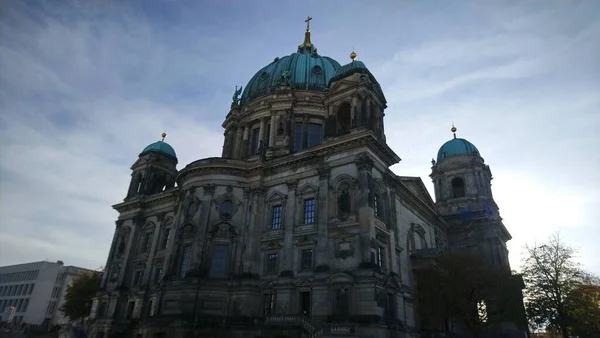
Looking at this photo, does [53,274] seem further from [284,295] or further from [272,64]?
[284,295]

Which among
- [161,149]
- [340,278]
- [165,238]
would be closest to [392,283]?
[340,278]

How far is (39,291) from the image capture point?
86188 mm

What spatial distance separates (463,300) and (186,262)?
2216 cm

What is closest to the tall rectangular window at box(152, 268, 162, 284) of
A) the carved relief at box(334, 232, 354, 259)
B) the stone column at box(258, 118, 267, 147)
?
the stone column at box(258, 118, 267, 147)

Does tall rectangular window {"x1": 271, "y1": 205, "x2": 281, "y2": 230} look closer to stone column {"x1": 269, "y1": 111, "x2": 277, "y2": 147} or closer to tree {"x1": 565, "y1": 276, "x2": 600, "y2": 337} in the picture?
stone column {"x1": 269, "y1": 111, "x2": 277, "y2": 147}

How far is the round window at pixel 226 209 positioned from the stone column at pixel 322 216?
8.42 meters

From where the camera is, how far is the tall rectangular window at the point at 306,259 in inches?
1179

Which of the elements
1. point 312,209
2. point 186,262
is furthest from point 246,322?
point 312,209

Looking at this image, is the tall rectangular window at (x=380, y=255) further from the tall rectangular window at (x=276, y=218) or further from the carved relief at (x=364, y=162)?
the tall rectangular window at (x=276, y=218)

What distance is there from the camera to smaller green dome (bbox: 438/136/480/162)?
5450 cm

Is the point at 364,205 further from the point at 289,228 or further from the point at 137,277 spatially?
the point at 137,277

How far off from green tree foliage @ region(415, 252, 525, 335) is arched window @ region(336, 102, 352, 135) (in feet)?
45.2

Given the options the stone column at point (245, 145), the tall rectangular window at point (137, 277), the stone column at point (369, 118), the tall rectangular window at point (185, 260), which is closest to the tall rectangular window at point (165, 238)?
the tall rectangular window at point (137, 277)

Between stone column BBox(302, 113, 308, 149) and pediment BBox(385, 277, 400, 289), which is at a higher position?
stone column BBox(302, 113, 308, 149)
